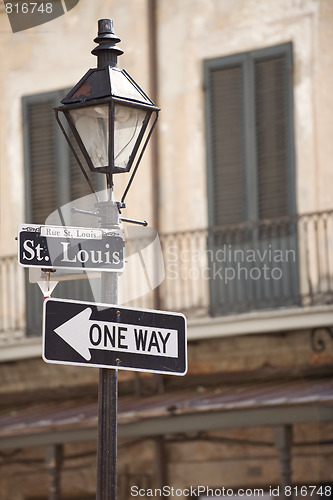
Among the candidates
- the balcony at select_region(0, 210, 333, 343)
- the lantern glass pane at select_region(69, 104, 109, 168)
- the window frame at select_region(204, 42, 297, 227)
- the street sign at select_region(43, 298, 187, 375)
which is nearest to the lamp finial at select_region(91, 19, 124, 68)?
the lantern glass pane at select_region(69, 104, 109, 168)

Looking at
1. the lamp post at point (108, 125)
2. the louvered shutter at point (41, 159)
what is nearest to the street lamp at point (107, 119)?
the lamp post at point (108, 125)

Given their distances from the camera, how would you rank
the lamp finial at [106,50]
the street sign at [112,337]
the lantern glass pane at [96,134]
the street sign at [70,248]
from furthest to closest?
the lamp finial at [106,50] < the lantern glass pane at [96,134] < the street sign at [70,248] < the street sign at [112,337]

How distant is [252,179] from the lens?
14.6m

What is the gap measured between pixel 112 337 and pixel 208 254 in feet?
28.6

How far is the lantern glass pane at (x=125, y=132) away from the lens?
6242 millimetres

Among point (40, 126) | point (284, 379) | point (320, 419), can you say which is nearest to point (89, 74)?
point (320, 419)

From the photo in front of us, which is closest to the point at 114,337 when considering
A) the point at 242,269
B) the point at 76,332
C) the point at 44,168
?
the point at 76,332

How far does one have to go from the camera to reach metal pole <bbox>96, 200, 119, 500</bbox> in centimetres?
597

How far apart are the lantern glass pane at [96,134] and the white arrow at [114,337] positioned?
2.47 feet

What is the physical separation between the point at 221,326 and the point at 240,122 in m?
2.34

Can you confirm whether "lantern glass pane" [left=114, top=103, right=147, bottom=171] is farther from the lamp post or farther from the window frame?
the window frame

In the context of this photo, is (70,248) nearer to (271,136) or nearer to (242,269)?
(242,269)

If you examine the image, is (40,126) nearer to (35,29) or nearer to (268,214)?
(35,29)

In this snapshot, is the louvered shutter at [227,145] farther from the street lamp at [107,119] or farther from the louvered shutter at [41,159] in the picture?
the street lamp at [107,119]
